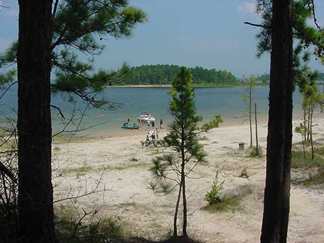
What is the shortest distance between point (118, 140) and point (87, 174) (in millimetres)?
13475

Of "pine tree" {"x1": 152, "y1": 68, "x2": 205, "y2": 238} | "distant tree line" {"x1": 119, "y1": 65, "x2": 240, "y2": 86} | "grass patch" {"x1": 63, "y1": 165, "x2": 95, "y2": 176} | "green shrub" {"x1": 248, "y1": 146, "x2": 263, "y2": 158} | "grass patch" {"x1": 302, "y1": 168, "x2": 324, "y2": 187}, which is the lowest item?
"grass patch" {"x1": 63, "y1": 165, "x2": 95, "y2": 176}

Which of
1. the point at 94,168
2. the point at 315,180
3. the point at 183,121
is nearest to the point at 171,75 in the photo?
the point at 94,168

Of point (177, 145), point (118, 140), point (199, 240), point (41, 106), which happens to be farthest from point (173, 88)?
point (118, 140)

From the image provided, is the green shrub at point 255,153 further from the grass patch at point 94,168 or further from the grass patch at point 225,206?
the grass patch at point 225,206

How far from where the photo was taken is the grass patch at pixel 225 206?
43.8 ft

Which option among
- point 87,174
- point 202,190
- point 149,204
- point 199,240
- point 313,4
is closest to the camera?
point 313,4

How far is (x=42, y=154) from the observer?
353 cm

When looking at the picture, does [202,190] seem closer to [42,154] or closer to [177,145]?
[177,145]

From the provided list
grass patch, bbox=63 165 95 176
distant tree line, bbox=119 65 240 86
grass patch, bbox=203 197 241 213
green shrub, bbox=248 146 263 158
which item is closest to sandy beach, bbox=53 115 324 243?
grass patch, bbox=63 165 95 176

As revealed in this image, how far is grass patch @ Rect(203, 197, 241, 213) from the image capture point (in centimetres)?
1335

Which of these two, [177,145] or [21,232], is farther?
[177,145]

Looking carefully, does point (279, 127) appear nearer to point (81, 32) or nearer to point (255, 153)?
point (81, 32)

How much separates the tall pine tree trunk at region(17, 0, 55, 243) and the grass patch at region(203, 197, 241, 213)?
10.2m

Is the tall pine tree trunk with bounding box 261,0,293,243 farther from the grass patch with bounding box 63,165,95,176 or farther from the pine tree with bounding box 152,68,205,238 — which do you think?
the grass patch with bounding box 63,165,95,176
